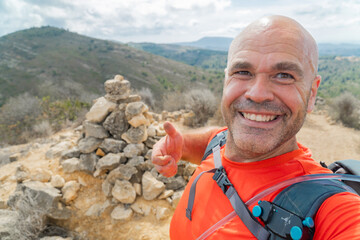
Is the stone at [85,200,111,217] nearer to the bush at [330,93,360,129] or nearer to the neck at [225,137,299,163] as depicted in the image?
the neck at [225,137,299,163]

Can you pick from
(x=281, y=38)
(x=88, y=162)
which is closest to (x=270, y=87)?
(x=281, y=38)

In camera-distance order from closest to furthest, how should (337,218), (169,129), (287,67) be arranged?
(337,218)
(287,67)
(169,129)

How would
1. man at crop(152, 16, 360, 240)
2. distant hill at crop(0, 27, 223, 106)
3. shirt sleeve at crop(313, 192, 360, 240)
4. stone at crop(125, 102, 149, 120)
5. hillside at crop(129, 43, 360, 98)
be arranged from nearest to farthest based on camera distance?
shirt sleeve at crop(313, 192, 360, 240)
man at crop(152, 16, 360, 240)
stone at crop(125, 102, 149, 120)
distant hill at crop(0, 27, 223, 106)
hillside at crop(129, 43, 360, 98)

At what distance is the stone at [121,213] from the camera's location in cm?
333

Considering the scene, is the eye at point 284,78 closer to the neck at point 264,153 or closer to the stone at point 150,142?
the neck at point 264,153

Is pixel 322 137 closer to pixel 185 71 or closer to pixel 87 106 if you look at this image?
pixel 87 106

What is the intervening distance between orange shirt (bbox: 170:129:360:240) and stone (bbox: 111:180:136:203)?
2208 millimetres

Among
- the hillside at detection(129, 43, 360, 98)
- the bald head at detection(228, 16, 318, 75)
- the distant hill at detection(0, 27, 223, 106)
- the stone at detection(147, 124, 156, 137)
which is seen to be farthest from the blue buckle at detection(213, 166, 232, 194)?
the hillside at detection(129, 43, 360, 98)

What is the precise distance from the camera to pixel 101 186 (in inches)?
147

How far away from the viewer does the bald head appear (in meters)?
1.21

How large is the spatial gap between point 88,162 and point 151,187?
4.29 feet

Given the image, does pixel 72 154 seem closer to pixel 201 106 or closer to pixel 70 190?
pixel 70 190

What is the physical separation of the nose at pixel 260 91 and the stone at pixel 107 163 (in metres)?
3.03

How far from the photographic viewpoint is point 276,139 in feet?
3.84
